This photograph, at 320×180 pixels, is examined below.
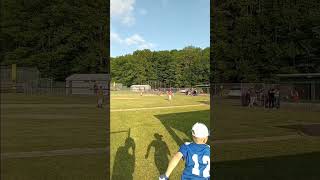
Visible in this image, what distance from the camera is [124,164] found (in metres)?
9.40

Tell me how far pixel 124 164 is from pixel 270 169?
281 centimetres

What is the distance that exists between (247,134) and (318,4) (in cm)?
4302

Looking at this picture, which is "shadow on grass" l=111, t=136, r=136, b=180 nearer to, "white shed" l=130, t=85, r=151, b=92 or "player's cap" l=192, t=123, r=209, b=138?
"player's cap" l=192, t=123, r=209, b=138

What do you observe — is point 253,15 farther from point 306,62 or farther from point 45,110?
point 45,110

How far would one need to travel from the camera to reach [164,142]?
517 inches

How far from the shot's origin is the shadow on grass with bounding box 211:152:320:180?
26.8 feet

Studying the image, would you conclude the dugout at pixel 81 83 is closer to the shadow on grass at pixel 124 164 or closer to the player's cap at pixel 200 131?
the shadow on grass at pixel 124 164

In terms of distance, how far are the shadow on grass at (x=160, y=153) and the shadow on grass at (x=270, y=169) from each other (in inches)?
38.5

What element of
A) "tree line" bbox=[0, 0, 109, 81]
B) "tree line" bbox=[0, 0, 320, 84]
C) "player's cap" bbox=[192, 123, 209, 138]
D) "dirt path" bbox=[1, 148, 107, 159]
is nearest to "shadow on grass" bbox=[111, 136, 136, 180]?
"dirt path" bbox=[1, 148, 107, 159]

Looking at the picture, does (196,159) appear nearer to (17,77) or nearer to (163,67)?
(17,77)

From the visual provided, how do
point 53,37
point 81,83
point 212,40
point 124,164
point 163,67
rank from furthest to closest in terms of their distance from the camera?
point 163,67
point 212,40
point 53,37
point 81,83
point 124,164

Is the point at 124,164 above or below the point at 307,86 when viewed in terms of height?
below

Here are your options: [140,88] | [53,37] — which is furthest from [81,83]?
[140,88]

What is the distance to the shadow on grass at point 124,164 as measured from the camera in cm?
846
